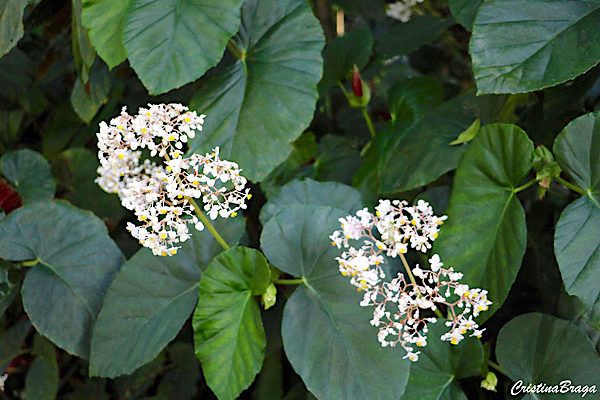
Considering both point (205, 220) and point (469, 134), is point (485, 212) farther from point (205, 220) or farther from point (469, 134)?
point (205, 220)

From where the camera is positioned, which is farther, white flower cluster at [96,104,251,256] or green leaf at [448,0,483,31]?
green leaf at [448,0,483,31]

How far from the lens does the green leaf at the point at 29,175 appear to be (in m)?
0.98

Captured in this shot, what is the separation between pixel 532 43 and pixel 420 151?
221 millimetres

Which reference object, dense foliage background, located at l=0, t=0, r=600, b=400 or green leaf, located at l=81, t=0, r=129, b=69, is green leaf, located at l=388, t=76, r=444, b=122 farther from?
green leaf, located at l=81, t=0, r=129, b=69

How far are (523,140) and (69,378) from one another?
1091mm

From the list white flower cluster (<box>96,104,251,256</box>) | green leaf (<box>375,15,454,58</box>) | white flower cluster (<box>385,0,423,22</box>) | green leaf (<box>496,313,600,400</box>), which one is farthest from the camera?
white flower cluster (<box>385,0,423,22</box>)

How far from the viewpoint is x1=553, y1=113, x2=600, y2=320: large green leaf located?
1.77 feet

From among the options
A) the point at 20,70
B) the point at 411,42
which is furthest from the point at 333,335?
the point at 20,70

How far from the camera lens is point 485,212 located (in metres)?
0.62

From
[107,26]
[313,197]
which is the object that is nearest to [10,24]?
[107,26]

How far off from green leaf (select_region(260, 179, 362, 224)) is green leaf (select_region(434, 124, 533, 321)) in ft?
0.57

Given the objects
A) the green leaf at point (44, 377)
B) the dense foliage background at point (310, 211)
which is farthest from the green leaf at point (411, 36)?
the green leaf at point (44, 377)

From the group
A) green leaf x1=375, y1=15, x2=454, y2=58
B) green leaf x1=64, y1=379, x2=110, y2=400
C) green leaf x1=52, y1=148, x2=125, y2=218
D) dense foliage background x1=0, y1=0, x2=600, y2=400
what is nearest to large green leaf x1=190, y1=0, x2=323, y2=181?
dense foliage background x1=0, y1=0, x2=600, y2=400

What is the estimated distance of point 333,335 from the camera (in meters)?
0.61
